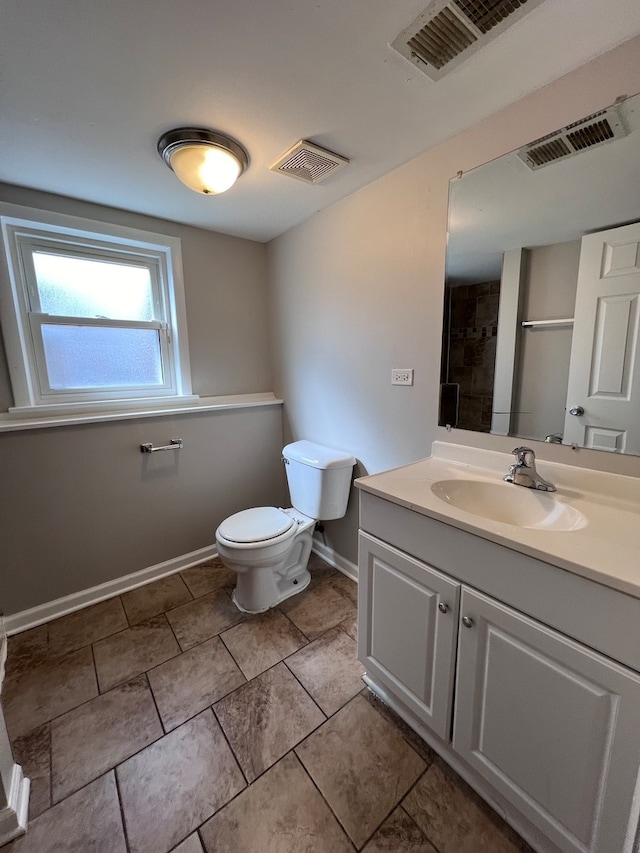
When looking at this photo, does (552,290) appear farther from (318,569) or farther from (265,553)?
(318,569)

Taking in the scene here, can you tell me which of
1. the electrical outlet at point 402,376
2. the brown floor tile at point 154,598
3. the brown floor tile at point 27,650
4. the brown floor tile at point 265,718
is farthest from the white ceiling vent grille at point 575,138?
the brown floor tile at point 27,650

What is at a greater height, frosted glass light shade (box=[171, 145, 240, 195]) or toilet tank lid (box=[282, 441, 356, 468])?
frosted glass light shade (box=[171, 145, 240, 195])

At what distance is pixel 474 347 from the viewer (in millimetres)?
1372

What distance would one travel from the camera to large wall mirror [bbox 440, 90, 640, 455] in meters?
1.03

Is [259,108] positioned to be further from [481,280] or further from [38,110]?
[481,280]

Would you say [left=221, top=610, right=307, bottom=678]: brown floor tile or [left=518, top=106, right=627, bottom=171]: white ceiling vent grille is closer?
[left=518, top=106, right=627, bottom=171]: white ceiling vent grille

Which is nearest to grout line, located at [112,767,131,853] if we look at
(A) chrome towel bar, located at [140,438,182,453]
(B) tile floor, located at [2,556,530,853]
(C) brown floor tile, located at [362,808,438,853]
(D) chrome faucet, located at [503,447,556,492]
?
(B) tile floor, located at [2,556,530,853]

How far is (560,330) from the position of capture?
1.16m

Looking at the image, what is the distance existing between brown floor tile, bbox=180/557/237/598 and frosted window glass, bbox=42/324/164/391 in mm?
1203

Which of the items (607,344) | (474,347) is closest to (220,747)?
(474,347)

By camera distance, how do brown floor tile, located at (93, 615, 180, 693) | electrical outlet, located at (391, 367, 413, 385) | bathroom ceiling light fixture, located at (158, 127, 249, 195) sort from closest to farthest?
1. bathroom ceiling light fixture, located at (158, 127, 249, 195)
2. brown floor tile, located at (93, 615, 180, 693)
3. electrical outlet, located at (391, 367, 413, 385)

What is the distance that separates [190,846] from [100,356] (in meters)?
2.06

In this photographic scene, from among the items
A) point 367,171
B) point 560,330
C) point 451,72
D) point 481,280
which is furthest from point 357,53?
point 560,330

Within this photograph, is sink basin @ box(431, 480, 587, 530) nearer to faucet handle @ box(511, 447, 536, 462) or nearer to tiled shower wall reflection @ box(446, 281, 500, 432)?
faucet handle @ box(511, 447, 536, 462)
